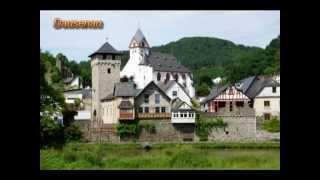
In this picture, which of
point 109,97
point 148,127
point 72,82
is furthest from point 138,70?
point 148,127

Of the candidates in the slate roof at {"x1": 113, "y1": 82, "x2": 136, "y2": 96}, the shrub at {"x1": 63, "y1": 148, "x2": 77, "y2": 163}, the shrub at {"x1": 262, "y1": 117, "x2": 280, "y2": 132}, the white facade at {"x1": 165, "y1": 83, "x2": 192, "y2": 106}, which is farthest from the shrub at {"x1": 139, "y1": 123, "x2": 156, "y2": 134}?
the shrub at {"x1": 63, "y1": 148, "x2": 77, "y2": 163}

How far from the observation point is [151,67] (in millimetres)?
7152

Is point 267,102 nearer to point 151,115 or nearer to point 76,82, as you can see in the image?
point 76,82

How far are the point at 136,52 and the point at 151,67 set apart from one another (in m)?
0.44

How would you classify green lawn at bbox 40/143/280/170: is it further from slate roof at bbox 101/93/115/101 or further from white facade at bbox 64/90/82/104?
slate roof at bbox 101/93/115/101

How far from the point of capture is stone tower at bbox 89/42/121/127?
678 centimetres

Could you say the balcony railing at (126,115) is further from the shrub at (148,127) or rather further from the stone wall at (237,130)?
the stone wall at (237,130)

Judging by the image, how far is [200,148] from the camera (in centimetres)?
738

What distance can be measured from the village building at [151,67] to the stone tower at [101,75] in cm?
18
